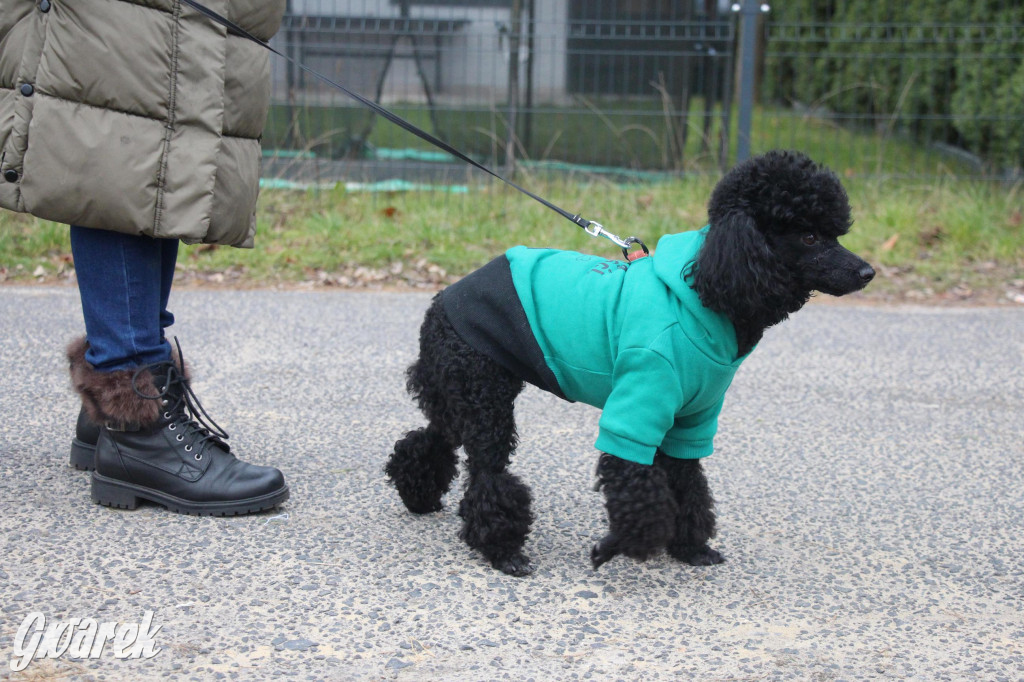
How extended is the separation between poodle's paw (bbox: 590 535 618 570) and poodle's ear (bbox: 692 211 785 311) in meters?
0.64

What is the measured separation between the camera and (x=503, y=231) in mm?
6266

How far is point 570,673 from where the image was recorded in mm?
2096

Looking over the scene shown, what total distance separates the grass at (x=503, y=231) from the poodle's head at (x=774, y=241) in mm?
3550

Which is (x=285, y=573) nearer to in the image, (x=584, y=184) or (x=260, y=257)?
(x=260, y=257)

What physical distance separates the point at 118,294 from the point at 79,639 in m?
0.90

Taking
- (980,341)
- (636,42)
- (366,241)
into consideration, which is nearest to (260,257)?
(366,241)

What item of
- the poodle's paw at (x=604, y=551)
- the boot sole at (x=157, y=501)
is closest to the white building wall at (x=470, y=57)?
the boot sole at (x=157, y=501)

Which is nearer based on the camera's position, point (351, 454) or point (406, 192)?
point (351, 454)

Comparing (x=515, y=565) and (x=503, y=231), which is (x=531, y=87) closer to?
(x=503, y=231)

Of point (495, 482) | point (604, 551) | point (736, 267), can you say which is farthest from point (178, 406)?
point (736, 267)

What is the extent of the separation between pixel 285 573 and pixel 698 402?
1.11 metres

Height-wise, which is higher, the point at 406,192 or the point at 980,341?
the point at 406,192

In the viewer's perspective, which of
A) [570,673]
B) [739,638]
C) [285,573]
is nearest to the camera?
[570,673]

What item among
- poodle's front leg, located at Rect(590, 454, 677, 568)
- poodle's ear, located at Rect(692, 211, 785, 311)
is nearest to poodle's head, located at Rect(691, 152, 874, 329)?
poodle's ear, located at Rect(692, 211, 785, 311)
